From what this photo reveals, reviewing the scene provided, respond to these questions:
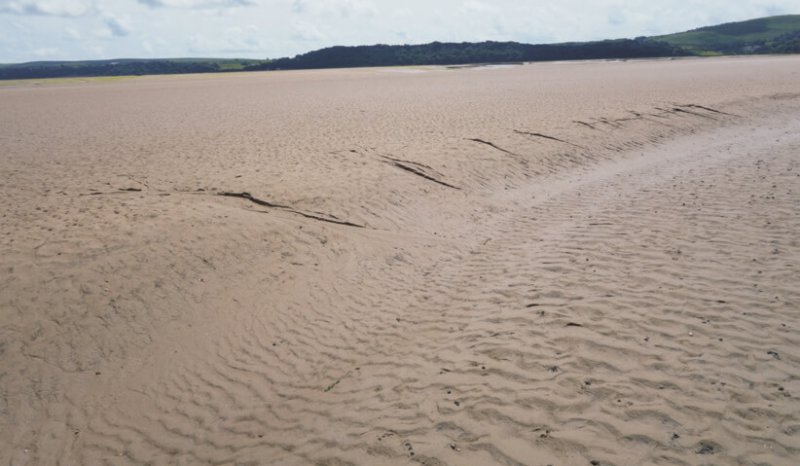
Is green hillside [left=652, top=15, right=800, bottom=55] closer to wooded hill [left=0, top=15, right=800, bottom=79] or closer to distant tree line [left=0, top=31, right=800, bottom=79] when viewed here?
wooded hill [left=0, top=15, right=800, bottom=79]

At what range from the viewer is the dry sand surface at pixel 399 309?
4758 millimetres

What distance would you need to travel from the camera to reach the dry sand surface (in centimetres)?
476

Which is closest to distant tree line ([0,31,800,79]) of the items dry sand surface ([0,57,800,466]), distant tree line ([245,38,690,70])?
distant tree line ([245,38,690,70])

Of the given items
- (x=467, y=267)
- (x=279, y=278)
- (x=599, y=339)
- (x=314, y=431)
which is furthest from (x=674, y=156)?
(x=314, y=431)

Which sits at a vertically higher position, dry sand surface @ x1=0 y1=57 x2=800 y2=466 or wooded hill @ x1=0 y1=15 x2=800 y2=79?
wooded hill @ x1=0 y1=15 x2=800 y2=79

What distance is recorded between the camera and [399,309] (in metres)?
7.36

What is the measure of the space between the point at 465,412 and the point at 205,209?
6701 mm

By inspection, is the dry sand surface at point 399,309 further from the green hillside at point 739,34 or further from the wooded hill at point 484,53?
the green hillside at point 739,34

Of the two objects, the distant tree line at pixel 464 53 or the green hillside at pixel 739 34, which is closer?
the distant tree line at pixel 464 53

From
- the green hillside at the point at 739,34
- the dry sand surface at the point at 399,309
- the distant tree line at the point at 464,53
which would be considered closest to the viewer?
the dry sand surface at the point at 399,309

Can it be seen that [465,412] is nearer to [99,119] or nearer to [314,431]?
[314,431]

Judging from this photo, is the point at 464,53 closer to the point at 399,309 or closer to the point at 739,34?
the point at 739,34

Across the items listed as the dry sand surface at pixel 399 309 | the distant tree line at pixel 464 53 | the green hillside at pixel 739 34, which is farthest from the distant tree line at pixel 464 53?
the dry sand surface at pixel 399 309

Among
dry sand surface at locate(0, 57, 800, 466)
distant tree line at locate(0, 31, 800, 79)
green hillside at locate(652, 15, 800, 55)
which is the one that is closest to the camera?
dry sand surface at locate(0, 57, 800, 466)
